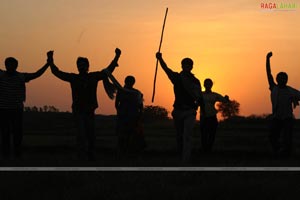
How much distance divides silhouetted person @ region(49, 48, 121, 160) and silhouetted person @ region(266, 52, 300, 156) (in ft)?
14.1

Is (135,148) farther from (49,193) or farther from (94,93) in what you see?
(49,193)

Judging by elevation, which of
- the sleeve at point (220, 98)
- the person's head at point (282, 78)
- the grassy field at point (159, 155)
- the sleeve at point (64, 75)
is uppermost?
the person's head at point (282, 78)

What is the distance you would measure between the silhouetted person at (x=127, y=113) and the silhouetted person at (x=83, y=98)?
187 centimetres

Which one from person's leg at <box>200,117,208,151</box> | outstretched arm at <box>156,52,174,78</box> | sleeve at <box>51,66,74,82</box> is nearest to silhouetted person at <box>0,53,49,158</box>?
sleeve at <box>51,66,74,82</box>

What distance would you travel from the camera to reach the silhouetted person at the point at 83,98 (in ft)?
34.8

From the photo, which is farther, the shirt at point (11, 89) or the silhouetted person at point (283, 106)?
the silhouetted person at point (283, 106)

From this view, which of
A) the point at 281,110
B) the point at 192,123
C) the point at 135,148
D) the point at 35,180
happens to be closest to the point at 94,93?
the point at 192,123

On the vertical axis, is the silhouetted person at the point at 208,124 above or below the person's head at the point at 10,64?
below

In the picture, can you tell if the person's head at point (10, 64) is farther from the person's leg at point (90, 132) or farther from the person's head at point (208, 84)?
the person's head at point (208, 84)

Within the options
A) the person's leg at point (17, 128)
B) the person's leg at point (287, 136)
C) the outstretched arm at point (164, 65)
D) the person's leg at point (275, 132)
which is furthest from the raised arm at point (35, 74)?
the person's leg at point (287, 136)

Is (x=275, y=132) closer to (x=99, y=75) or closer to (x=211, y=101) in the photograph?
(x=211, y=101)

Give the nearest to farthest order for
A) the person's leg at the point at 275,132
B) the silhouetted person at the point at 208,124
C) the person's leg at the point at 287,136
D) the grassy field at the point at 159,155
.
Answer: the grassy field at the point at 159,155
the person's leg at the point at 287,136
the person's leg at the point at 275,132
the silhouetted person at the point at 208,124

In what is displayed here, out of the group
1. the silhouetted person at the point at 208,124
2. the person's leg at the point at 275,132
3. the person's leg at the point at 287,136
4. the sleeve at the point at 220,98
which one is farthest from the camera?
the sleeve at the point at 220,98

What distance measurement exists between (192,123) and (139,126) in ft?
10.6
